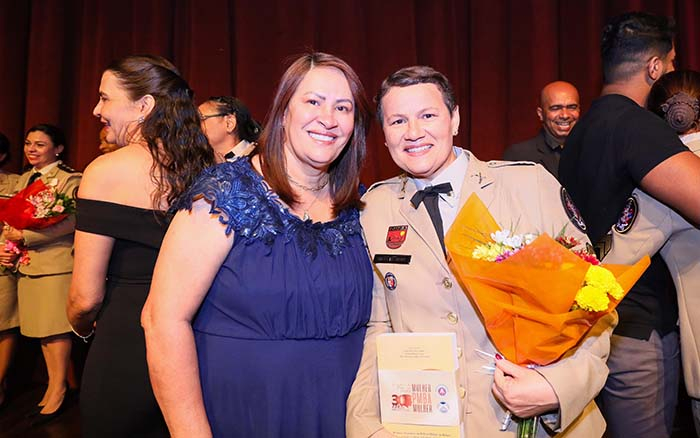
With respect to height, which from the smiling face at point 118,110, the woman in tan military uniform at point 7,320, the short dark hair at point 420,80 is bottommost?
the woman in tan military uniform at point 7,320

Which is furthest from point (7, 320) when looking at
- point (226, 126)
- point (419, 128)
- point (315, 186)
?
point (419, 128)

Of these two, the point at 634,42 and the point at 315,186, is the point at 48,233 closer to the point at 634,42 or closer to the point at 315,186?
the point at 315,186

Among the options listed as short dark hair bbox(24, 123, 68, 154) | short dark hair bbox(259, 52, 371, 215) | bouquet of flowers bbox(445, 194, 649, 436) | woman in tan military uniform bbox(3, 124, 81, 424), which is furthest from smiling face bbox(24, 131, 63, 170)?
bouquet of flowers bbox(445, 194, 649, 436)

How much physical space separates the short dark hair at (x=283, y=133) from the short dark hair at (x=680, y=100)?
1.06 meters

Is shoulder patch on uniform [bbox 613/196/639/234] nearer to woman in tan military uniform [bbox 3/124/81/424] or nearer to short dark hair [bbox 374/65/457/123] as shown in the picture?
short dark hair [bbox 374/65/457/123]

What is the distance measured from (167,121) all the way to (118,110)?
17cm

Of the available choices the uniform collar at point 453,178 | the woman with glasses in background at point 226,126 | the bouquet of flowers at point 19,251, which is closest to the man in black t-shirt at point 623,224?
the uniform collar at point 453,178

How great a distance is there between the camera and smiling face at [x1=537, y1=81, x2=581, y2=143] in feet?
13.1

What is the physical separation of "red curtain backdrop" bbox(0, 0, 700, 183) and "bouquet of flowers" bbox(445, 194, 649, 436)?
129 inches

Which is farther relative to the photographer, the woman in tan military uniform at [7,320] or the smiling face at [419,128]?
the woman in tan military uniform at [7,320]

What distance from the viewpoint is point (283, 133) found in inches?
66.9

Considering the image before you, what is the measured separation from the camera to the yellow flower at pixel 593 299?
1.16 m

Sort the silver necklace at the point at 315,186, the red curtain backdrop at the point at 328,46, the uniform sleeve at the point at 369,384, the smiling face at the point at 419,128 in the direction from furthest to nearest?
the red curtain backdrop at the point at 328,46
the silver necklace at the point at 315,186
the smiling face at the point at 419,128
the uniform sleeve at the point at 369,384

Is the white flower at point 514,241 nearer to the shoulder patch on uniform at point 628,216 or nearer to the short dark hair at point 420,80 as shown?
the short dark hair at point 420,80
